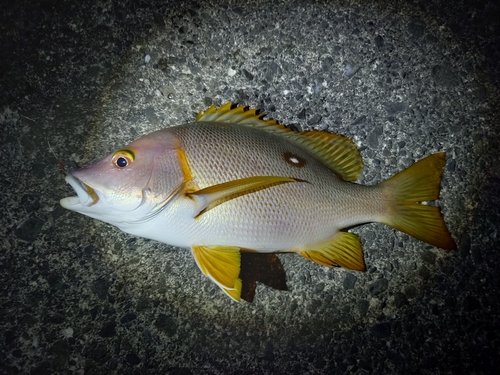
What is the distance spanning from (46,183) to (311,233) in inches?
49.6

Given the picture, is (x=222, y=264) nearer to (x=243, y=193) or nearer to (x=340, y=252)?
(x=243, y=193)

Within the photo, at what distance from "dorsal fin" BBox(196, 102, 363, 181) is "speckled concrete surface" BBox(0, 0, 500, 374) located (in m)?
0.21

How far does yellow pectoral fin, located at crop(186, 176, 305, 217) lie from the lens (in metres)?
1.43

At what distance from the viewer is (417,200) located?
1.67 metres

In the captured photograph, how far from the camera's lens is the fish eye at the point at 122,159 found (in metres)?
1.44

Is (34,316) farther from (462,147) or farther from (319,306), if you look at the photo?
(462,147)

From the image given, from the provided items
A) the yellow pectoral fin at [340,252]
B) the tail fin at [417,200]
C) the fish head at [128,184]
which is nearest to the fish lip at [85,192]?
the fish head at [128,184]

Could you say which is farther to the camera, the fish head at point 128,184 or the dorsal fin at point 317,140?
the dorsal fin at point 317,140

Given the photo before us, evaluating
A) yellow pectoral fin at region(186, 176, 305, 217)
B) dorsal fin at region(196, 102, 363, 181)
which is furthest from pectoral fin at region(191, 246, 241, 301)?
dorsal fin at region(196, 102, 363, 181)

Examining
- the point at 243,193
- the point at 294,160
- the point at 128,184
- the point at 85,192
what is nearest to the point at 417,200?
the point at 294,160

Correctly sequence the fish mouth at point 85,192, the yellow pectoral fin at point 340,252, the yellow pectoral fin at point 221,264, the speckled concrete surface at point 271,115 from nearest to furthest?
the fish mouth at point 85,192 → the yellow pectoral fin at point 221,264 → the yellow pectoral fin at point 340,252 → the speckled concrete surface at point 271,115

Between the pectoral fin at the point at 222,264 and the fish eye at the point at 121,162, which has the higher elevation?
the fish eye at the point at 121,162

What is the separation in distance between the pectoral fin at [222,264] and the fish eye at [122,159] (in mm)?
417

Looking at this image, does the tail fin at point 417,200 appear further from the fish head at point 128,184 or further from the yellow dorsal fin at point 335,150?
the fish head at point 128,184
